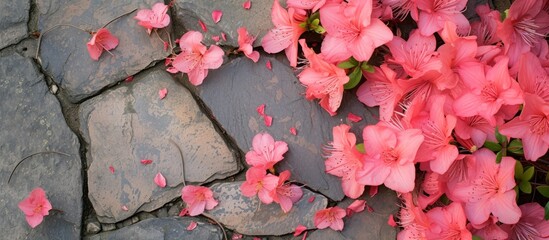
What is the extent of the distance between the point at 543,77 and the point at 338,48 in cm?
61

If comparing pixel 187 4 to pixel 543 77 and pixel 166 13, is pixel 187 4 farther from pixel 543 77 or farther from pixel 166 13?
pixel 543 77

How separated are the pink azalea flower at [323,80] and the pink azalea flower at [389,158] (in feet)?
0.58

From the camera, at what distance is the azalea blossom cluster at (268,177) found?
2.27 meters

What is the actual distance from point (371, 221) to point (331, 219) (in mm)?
135

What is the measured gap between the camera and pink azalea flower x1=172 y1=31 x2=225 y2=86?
2.39 meters

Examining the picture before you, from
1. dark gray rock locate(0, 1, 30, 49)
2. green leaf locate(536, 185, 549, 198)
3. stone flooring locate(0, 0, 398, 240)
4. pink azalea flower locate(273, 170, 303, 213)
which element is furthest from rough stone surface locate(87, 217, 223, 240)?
green leaf locate(536, 185, 549, 198)

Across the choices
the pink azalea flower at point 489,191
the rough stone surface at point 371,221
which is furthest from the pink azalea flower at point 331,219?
the pink azalea flower at point 489,191

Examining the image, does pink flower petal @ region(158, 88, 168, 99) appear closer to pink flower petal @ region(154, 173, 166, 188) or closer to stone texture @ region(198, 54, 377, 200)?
stone texture @ region(198, 54, 377, 200)

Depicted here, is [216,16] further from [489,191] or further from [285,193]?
[489,191]

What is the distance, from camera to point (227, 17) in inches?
96.5

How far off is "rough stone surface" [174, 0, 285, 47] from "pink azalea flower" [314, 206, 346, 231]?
625 mm

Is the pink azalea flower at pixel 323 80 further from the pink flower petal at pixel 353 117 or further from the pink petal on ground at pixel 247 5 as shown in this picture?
the pink petal on ground at pixel 247 5

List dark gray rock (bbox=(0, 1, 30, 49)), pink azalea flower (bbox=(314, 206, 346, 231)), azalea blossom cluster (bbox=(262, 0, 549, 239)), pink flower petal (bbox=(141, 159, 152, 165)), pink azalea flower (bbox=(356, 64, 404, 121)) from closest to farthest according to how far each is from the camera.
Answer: azalea blossom cluster (bbox=(262, 0, 549, 239))
pink azalea flower (bbox=(356, 64, 404, 121))
pink azalea flower (bbox=(314, 206, 346, 231))
pink flower petal (bbox=(141, 159, 152, 165))
dark gray rock (bbox=(0, 1, 30, 49))

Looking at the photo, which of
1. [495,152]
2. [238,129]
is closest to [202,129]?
[238,129]
